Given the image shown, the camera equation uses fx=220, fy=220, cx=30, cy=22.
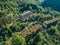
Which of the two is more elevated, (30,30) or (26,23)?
(30,30)

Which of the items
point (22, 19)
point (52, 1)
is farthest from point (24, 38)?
point (52, 1)

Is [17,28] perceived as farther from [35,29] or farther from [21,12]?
[21,12]

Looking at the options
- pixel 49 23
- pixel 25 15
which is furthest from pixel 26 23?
pixel 25 15

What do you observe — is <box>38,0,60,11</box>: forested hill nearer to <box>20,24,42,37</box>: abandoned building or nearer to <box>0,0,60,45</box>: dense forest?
<box>0,0,60,45</box>: dense forest

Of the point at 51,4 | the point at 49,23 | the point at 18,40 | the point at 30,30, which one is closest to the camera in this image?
the point at 18,40

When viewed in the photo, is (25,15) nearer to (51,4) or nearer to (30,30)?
(30,30)

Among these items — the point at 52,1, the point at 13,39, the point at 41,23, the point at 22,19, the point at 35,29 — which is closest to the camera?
the point at 13,39

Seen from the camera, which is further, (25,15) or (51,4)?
(51,4)

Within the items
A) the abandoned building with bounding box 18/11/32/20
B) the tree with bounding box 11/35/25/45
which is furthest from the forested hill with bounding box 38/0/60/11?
the tree with bounding box 11/35/25/45
